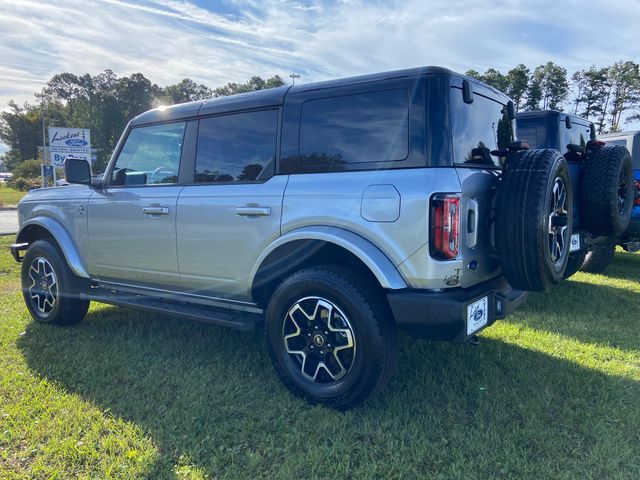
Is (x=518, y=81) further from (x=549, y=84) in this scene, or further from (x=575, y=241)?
(x=575, y=241)

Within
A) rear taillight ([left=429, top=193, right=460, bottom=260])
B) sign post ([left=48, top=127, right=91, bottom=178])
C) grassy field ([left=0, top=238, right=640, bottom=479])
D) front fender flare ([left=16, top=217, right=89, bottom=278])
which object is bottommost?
grassy field ([left=0, top=238, right=640, bottom=479])

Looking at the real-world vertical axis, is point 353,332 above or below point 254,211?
below

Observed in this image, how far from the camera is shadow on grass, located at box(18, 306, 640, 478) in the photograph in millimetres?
2387

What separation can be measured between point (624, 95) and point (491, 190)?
157 feet

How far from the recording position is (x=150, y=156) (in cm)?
402

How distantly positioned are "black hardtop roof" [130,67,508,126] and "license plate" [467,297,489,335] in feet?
4.39

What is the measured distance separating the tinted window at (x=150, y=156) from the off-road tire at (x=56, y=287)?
3.29 feet

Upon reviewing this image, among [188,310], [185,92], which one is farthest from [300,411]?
[185,92]

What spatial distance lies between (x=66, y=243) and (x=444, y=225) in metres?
3.56

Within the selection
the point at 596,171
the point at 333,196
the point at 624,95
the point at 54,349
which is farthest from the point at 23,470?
the point at 624,95

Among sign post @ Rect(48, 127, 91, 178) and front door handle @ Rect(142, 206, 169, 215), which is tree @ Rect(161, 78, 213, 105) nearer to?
sign post @ Rect(48, 127, 91, 178)

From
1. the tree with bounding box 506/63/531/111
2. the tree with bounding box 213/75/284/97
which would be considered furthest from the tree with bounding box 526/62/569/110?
the tree with bounding box 213/75/284/97

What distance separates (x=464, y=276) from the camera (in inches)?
104

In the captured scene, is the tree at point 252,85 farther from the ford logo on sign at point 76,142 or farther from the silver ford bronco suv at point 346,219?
the silver ford bronco suv at point 346,219
